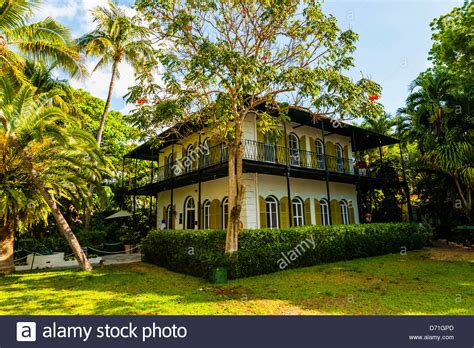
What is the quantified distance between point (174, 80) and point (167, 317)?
6.02 metres

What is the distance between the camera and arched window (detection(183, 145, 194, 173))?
16006 mm

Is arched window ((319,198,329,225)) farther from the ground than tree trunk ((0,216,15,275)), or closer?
farther from the ground

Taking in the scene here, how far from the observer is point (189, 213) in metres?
16.7

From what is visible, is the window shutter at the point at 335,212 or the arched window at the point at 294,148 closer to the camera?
the arched window at the point at 294,148

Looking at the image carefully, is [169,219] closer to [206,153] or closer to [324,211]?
[206,153]

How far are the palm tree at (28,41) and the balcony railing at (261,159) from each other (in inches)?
276

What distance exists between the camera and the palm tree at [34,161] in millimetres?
8750

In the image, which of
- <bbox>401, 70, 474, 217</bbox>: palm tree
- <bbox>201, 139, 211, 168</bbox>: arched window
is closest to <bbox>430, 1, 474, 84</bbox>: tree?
<bbox>401, 70, 474, 217</bbox>: palm tree

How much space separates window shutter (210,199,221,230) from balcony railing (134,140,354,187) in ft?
6.39

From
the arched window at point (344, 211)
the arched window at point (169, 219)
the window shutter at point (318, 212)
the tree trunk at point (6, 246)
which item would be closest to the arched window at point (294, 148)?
the window shutter at point (318, 212)

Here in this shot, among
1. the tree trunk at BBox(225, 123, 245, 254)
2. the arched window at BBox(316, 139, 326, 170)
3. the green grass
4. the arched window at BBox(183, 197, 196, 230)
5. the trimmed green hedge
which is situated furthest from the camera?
the arched window at BBox(316, 139, 326, 170)

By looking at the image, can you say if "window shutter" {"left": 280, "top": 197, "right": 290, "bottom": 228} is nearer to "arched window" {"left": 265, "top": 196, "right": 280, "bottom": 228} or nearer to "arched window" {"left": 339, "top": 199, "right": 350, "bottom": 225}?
"arched window" {"left": 265, "top": 196, "right": 280, "bottom": 228}

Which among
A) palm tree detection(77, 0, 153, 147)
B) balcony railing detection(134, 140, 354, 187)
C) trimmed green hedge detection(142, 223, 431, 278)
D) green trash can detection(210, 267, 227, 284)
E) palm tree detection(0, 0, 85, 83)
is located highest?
palm tree detection(77, 0, 153, 147)

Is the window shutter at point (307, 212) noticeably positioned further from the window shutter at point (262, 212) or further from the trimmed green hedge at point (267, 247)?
the trimmed green hedge at point (267, 247)
